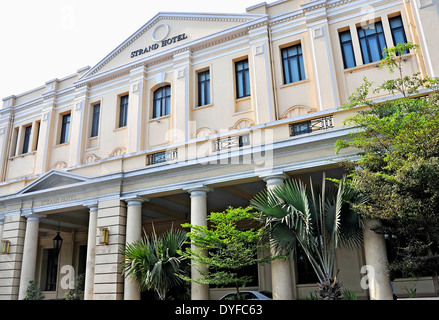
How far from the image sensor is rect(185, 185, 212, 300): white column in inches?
531

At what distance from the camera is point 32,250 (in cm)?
1841

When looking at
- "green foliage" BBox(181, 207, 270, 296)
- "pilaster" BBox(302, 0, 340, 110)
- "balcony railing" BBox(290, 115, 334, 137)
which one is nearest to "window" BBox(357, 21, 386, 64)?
"pilaster" BBox(302, 0, 340, 110)

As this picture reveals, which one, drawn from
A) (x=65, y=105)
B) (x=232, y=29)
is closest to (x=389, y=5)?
(x=232, y=29)

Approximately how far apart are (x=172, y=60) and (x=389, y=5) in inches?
473

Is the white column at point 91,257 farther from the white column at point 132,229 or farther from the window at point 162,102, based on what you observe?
the window at point 162,102

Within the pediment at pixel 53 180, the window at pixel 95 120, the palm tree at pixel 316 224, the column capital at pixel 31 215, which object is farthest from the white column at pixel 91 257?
the window at pixel 95 120

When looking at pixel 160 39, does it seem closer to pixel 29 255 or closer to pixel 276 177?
pixel 276 177

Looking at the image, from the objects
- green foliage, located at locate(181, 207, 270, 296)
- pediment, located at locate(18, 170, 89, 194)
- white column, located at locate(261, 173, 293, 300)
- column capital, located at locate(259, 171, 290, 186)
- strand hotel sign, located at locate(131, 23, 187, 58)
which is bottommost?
white column, located at locate(261, 173, 293, 300)

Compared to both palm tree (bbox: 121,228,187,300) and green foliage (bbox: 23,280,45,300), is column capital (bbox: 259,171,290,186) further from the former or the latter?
green foliage (bbox: 23,280,45,300)

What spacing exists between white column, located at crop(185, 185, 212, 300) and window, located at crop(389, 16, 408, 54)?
38.3 ft

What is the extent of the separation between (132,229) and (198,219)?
3227mm

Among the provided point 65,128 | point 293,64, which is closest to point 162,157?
point 293,64

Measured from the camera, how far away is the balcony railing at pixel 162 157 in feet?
52.8

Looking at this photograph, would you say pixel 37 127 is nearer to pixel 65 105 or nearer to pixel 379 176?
pixel 65 105
